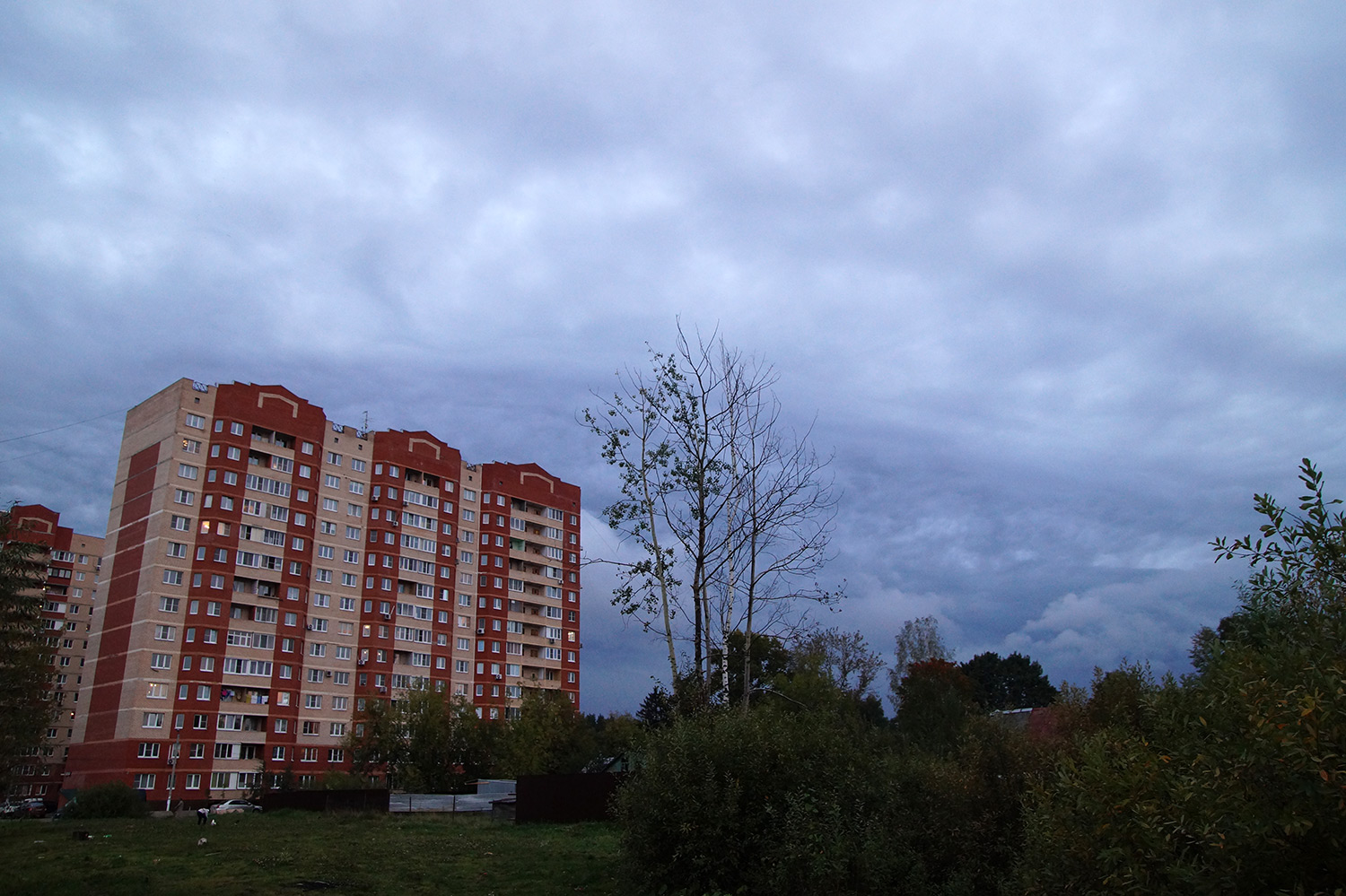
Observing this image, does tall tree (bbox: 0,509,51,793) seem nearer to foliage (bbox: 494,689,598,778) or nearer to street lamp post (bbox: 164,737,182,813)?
street lamp post (bbox: 164,737,182,813)

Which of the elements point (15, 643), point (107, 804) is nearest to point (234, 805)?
point (107, 804)

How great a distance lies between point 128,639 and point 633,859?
6831 centimetres

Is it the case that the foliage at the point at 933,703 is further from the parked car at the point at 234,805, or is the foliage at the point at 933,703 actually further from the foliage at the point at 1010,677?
the parked car at the point at 234,805

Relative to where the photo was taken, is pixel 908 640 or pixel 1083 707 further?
pixel 908 640

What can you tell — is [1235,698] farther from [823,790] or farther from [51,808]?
[51,808]

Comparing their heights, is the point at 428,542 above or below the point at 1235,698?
above

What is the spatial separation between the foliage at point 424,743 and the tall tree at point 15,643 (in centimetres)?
2487

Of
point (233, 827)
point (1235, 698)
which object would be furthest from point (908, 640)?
point (1235, 698)

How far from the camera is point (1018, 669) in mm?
103812

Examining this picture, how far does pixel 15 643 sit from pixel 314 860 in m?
30.6

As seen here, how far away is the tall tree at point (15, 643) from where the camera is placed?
39.2m

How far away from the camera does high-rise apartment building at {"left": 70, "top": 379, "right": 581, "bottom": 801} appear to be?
6606cm

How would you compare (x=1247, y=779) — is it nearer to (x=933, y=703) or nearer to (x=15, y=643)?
(x=15, y=643)

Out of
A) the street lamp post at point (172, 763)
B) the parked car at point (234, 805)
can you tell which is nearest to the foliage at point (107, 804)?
the parked car at point (234, 805)
